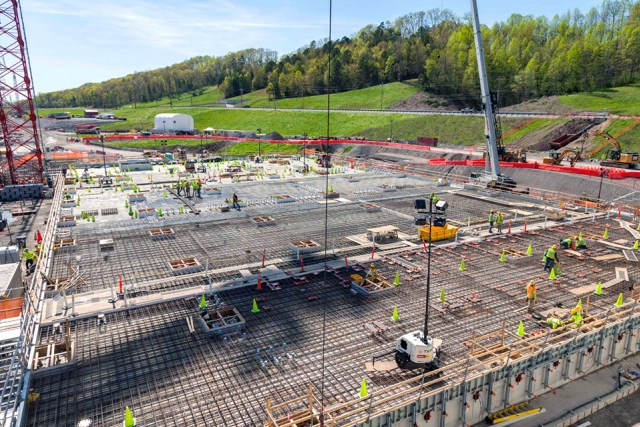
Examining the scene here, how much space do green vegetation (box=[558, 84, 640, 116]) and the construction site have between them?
50.4m

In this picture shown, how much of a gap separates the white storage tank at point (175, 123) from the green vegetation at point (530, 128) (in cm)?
6518

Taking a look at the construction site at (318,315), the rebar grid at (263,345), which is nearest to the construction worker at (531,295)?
the construction site at (318,315)

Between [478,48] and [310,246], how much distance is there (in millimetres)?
22563

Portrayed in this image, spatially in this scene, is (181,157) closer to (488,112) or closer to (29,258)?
(29,258)

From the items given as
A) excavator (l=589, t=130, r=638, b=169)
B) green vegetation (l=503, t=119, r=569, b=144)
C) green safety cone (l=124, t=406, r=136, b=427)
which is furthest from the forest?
green safety cone (l=124, t=406, r=136, b=427)

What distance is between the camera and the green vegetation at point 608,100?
6819 centimetres

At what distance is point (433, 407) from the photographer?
33.3 ft

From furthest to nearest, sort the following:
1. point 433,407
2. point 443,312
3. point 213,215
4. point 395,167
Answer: point 395,167, point 213,215, point 443,312, point 433,407

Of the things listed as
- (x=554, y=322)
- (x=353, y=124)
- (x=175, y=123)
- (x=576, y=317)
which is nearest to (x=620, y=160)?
(x=576, y=317)

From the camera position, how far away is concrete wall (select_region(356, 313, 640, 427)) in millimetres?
10062

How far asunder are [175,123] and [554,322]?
91.4 m

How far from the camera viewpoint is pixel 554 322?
13.5 metres

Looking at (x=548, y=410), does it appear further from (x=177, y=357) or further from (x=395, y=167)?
(x=395, y=167)

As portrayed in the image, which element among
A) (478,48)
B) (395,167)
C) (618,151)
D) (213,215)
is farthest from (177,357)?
(618,151)
